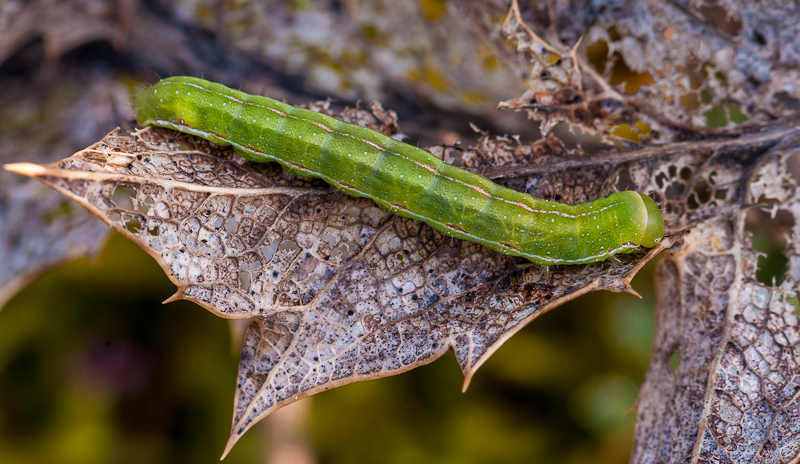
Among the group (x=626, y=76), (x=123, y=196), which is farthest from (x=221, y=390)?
(x=626, y=76)

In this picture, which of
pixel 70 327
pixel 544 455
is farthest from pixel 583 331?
pixel 70 327

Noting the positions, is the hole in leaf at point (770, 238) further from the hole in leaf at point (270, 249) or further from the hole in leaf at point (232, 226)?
the hole in leaf at point (232, 226)

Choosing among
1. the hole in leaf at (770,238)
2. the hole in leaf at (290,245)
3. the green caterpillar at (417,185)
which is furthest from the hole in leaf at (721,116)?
the hole in leaf at (290,245)

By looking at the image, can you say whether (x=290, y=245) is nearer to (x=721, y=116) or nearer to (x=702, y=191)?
(x=702, y=191)

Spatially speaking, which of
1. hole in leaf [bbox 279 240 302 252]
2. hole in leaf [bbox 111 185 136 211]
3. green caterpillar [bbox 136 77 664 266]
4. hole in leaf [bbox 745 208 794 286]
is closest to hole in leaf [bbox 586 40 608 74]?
green caterpillar [bbox 136 77 664 266]

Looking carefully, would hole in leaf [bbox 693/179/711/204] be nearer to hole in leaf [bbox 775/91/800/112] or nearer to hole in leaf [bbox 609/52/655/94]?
hole in leaf [bbox 775/91/800/112]

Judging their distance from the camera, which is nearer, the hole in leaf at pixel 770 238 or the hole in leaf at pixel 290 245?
the hole in leaf at pixel 290 245
